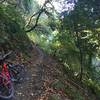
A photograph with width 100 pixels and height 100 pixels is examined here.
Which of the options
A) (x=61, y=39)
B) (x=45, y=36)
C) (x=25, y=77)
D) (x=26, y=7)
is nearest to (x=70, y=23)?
(x=61, y=39)

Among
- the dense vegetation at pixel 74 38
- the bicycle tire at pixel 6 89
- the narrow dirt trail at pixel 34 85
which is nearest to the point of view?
the bicycle tire at pixel 6 89

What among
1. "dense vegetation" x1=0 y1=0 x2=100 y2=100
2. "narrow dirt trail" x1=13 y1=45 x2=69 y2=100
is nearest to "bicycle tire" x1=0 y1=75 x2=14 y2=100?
"narrow dirt trail" x1=13 y1=45 x2=69 y2=100

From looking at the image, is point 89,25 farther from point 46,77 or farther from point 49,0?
point 49,0

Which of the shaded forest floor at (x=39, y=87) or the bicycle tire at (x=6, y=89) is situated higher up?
the bicycle tire at (x=6, y=89)

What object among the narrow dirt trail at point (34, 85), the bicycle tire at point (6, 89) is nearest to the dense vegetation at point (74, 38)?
the narrow dirt trail at point (34, 85)

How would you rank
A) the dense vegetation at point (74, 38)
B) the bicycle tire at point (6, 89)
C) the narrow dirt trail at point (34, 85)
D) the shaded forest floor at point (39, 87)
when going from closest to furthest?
the bicycle tire at point (6, 89), the narrow dirt trail at point (34, 85), the shaded forest floor at point (39, 87), the dense vegetation at point (74, 38)

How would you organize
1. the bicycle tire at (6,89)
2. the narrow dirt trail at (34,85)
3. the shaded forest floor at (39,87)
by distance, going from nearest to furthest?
the bicycle tire at (6,89) → the narrow dirt trail at (34,85) → the shaded forest floor at (39,87)

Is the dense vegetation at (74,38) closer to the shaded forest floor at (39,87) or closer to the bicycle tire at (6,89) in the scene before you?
the shaded forest floor at (39,87)

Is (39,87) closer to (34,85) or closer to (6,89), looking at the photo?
(34,85)

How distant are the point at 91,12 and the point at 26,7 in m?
9.16

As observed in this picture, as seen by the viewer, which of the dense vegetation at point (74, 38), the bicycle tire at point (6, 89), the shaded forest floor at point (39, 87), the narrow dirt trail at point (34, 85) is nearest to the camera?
the bicycle tire at point (6, 89)

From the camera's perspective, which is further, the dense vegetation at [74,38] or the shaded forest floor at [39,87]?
the dense vegetation at [74,38]

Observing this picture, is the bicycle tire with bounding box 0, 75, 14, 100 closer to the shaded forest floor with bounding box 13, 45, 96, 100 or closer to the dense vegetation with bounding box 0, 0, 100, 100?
the shaded forest floor with bounding box 13, 45, 96, 100

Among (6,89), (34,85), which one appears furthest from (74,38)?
(6,89)
